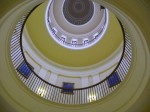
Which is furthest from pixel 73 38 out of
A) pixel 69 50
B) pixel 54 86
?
pixel 54 86

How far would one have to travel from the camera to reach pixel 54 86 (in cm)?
1014

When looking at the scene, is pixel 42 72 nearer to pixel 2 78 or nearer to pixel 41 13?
pixel 41 13

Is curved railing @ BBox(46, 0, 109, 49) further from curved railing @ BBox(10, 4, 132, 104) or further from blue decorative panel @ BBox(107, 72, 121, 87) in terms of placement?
blue decorative panel @ BBox(107, 72, 121, 87)

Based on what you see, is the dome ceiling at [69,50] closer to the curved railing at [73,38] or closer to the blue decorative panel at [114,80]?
the curved railing at [73,38]

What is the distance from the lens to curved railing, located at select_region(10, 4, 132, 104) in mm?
8470

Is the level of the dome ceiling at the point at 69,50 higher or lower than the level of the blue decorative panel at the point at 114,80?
higher

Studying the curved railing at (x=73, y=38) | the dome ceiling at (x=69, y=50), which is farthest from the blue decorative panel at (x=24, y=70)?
the curved railing at (x=73, y=38)

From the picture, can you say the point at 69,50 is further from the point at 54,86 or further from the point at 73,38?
the point at 54,86

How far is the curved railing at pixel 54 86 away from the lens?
8.47 metres

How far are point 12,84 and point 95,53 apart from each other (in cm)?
736

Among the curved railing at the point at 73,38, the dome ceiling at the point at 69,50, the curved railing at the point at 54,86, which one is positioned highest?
the curved railing at the point at 73,38

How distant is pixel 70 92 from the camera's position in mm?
11836

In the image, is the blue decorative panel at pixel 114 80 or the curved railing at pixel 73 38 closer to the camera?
the blue decorative panel at pixel 114 80

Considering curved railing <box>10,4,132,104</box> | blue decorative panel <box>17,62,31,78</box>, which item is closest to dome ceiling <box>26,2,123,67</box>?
curved railing <box>10,4,132,104</box>
